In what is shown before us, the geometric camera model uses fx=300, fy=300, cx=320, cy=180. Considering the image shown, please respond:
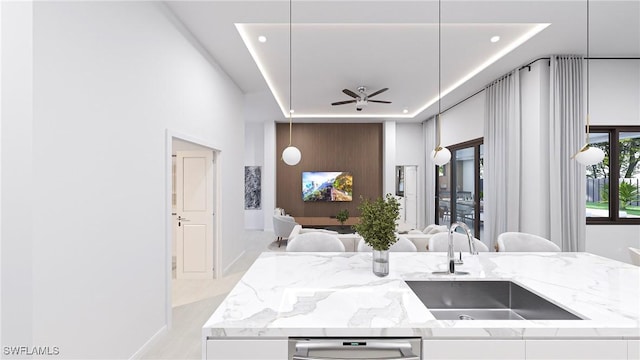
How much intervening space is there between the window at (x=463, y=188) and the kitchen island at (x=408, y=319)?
3.80 m

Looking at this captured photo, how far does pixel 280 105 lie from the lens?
6082 mm

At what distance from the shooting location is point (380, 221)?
165cm

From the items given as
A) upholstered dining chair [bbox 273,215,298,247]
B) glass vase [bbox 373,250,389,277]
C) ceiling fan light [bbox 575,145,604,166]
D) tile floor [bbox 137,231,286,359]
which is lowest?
tile floor [bbox 137,231,286,359]

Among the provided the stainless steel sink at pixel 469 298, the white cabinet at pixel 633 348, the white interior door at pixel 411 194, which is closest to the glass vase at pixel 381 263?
the stainless steel sink at pixel 469 298

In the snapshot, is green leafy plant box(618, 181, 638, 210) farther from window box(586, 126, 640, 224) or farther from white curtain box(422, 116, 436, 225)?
white curtain box(422, 116, 436, 225)

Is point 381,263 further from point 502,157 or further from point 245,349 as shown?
point 502,157

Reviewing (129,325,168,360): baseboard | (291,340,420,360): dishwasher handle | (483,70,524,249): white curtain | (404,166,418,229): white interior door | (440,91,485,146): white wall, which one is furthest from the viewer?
(404,166,418,229): white interior door

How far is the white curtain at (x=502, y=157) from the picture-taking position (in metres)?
4.04

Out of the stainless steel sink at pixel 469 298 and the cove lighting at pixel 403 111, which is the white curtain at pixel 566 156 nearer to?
the cove lighting at pixel 403 111

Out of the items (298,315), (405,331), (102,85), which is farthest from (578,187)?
(102,85)

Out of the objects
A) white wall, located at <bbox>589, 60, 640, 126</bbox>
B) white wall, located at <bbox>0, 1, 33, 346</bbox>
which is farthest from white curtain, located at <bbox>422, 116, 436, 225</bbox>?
white wall, located at <bbox>0, 1, 33, 346</bbox>

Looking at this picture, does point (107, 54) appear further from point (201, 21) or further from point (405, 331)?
point (405, 331)

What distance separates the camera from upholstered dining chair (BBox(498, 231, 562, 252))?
8.34 feet

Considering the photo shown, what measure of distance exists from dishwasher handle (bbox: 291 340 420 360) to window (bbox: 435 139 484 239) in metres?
4.86
